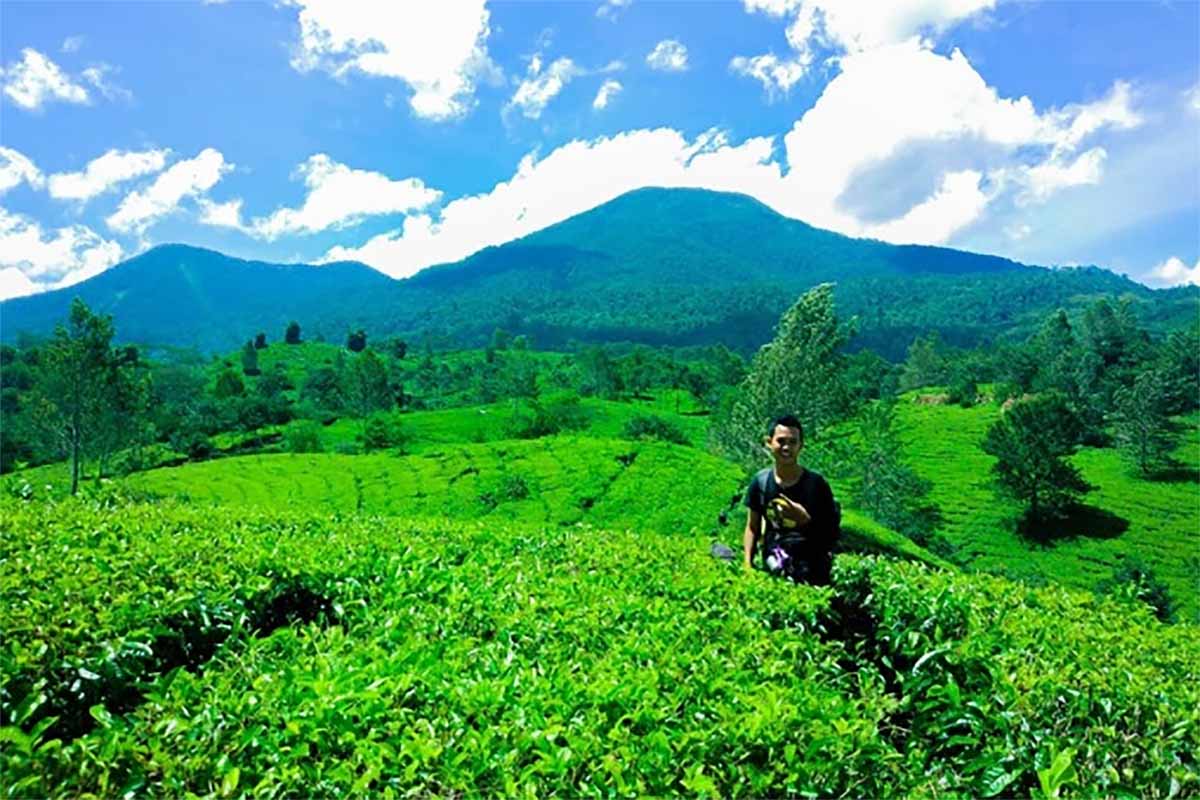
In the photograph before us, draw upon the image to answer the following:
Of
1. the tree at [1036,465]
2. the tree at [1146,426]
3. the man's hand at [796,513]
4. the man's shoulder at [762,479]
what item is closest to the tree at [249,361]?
the tree at [1036,465]

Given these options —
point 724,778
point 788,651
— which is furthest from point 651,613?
point 724,778

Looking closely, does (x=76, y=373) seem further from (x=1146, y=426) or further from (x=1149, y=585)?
(x=1146, y=426)

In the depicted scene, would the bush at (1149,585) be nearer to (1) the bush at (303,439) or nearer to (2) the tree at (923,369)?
(1) the bush at (303,439)

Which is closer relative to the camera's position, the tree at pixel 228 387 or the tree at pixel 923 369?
the tree at pixel 228 387

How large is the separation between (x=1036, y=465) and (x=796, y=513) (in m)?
66.0

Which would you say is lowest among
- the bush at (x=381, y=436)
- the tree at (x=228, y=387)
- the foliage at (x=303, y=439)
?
the foliage at (x=303, y=439)

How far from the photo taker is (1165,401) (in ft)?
252

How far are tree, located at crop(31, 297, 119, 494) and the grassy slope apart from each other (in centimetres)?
5560

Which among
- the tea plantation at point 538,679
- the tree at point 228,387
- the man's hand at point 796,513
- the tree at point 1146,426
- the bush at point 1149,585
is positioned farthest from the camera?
the tree at point 228,387

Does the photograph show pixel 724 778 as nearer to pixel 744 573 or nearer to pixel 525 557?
pixel 744 573

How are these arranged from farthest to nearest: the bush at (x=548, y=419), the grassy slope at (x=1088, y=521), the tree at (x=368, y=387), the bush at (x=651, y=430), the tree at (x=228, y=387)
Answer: the tree at (x=228, y=387) → the tree at (x=368, y=387) → the bush at (x=651, y=430) → the bush at (x=548, y=419) → the grassy slope at (x=1088, y=521)

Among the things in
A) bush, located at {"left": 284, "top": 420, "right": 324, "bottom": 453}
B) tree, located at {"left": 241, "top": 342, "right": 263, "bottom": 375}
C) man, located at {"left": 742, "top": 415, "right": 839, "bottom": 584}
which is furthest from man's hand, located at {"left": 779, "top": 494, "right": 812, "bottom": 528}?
tree, located at {"left": 241, "top": 342, "right": 263, "bottom": 375}

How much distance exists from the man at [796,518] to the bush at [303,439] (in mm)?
64273

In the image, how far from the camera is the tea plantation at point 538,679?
3.22 metres
